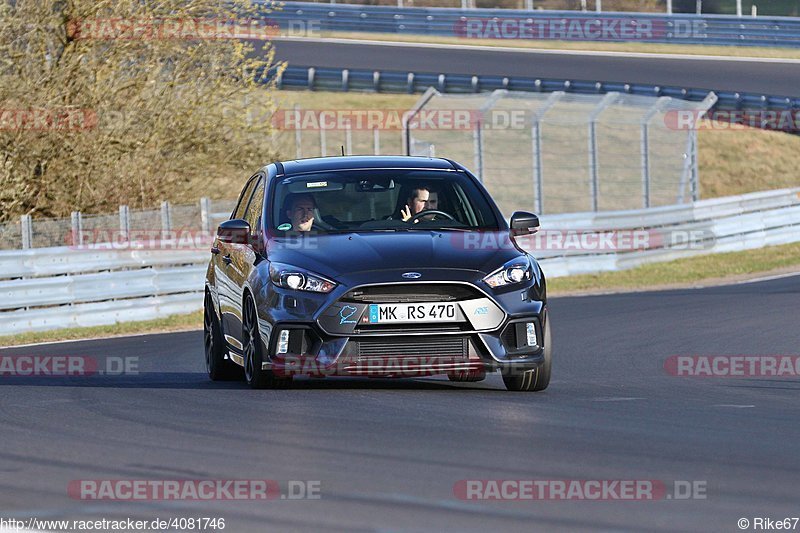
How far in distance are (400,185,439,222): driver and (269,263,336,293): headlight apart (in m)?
1.13

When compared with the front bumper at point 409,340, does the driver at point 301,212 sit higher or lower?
higher

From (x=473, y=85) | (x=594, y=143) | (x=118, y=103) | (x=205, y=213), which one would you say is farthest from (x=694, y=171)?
(x=118, y=103)

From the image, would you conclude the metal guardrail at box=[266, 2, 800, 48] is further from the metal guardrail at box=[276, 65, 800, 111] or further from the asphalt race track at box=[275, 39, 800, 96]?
the metal guardrail at box=[276, 65, 800, 111]

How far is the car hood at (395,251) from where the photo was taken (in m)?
9.48

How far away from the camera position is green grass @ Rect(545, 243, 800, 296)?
24.4 metres

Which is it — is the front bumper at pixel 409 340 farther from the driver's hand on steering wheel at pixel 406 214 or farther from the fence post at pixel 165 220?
the fence post at pixel 165 220

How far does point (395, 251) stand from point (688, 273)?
16815 mm

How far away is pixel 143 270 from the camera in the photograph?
20.5 meters

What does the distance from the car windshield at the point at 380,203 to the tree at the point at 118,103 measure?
12.6 metres

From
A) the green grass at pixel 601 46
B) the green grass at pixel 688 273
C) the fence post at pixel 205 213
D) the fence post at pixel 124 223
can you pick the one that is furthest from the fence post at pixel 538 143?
the green grass at pixel 601 46

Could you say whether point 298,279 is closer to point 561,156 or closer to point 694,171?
point 694,171

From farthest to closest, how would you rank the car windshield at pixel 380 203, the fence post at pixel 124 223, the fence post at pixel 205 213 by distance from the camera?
the fence post at pixel 205 213
the fence post at pixel 124 223
the car windshield at pixel 380 203

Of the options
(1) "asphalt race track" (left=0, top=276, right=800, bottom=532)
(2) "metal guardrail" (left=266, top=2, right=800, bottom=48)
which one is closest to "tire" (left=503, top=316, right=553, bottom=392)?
(1) "asphalt race track" (left=0, top=276, right=800, bottom=532)

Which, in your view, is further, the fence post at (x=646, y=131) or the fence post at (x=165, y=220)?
the fence post at (x=646, y=131)
